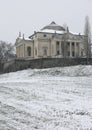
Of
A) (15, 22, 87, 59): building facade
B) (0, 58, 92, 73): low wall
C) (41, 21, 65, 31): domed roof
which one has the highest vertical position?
(41, 21, 65, 31): domed roof

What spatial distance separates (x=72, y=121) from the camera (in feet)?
43.4

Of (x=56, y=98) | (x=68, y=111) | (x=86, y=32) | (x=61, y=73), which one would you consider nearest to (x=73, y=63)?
(x=61, y=73)

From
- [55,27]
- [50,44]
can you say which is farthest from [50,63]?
[55,27]

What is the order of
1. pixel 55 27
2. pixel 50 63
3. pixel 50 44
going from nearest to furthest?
pixel 50 63, pixel 50 44, pixel 55 27

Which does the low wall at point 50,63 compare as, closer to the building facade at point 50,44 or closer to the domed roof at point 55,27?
the building facade at point 50,44

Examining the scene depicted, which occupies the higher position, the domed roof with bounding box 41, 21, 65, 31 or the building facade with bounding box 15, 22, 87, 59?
the domed roof with bounding box 41, 21, 65, 31

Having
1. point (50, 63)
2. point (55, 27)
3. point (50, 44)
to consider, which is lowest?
point (50, 63)

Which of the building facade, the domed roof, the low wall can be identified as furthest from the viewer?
the domed roof

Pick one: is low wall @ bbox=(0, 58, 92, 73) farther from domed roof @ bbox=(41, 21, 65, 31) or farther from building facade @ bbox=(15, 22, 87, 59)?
domed roof @ bbox=(41, 21, 65, 31)

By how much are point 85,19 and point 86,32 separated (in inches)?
122

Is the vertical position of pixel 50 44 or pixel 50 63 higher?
pixel 50 44

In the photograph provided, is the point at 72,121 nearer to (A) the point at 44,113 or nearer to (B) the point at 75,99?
(A) the point at 44,113

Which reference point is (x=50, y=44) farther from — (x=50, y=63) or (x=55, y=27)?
(x=50, y=63)

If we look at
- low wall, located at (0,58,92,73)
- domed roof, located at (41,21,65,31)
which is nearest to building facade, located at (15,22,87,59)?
domed roof, located at (41,21,65,31)
